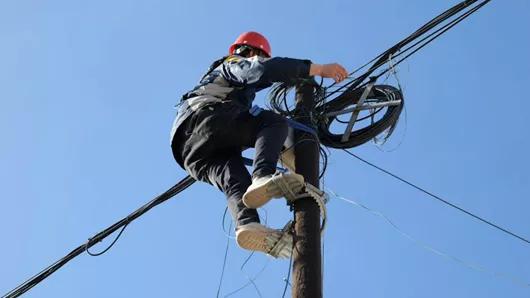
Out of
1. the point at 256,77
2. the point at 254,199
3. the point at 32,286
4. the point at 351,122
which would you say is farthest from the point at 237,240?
the point at 32,286

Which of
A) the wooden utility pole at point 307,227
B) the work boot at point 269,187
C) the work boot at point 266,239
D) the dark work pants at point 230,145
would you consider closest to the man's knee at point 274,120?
the dark work pants at point 230,145

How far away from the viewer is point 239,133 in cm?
582

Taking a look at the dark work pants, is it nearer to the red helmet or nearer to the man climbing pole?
the man climbing pole

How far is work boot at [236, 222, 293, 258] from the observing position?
5.30 m

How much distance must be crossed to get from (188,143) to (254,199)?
93 cm

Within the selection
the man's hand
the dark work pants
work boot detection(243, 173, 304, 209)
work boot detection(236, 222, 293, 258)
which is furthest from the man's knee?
work boot detection(236, 222, 293, 258)

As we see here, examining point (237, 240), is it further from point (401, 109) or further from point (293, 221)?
point (401, 109)

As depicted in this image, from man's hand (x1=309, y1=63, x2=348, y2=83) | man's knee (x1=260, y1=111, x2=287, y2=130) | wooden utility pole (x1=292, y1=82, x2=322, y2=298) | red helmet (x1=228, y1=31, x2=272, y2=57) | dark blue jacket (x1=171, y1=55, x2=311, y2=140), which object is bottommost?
wooden utility pole (x1=292, y1=82, x2=322, y2=298)

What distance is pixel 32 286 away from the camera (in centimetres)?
815

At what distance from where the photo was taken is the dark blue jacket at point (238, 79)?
18.5 ft

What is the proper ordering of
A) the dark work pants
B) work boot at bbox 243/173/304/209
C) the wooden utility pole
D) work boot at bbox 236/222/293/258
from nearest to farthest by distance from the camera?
the wooden utility pole, work boot at bbox 243/173/304/209, work boot at bbox 236/222/293/258, the dark work pants

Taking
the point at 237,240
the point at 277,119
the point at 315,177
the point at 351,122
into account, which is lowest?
the point at 237,240

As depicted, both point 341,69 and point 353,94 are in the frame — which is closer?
point 341,69

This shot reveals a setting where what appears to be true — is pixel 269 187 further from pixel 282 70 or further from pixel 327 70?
pixel 327 70
